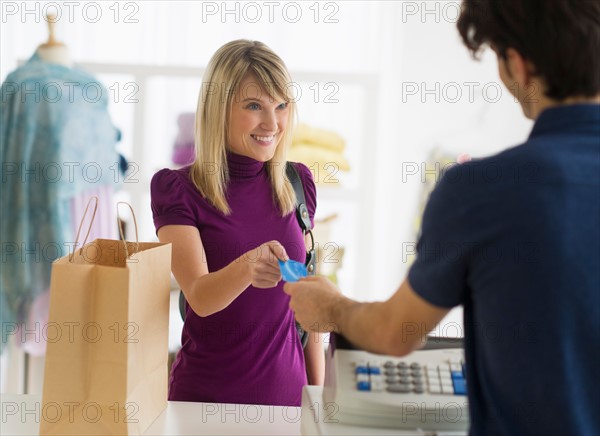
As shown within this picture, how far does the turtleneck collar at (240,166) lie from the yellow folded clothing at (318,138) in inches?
53.3

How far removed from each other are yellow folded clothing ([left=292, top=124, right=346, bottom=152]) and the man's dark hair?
7.05ft

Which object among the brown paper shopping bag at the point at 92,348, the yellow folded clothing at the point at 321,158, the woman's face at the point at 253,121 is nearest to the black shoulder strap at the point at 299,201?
the woman's face at the point at 253,121

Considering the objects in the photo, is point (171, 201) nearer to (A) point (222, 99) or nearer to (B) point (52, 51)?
(A) point (222, 99)

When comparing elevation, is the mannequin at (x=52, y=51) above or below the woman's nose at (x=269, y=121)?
above

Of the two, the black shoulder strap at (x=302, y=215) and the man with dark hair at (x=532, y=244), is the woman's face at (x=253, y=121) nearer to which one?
the black shoulder strap at (x=302, y=215)

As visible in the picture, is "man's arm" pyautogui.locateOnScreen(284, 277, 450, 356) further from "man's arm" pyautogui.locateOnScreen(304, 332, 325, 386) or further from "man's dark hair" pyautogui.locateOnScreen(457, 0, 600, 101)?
"man's arm" pyautogui.locateOnScreen(304, 332, 325, 386)

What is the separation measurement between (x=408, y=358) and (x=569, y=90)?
0.55 m

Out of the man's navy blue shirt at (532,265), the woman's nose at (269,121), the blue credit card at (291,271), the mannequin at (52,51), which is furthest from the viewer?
the mannequin at (52,51)

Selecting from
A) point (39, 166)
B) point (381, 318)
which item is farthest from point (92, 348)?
point (39, 166)

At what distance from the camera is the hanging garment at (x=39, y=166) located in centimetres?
281

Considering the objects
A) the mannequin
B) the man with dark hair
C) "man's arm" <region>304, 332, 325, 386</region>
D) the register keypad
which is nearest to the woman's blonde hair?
"man's arm" <region>304, 332, 325, 386</region>

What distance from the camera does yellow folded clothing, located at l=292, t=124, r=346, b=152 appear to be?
121 inches

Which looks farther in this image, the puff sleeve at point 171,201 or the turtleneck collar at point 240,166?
the turtleneck collar at point 240,166

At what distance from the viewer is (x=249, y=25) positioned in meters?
3.35
